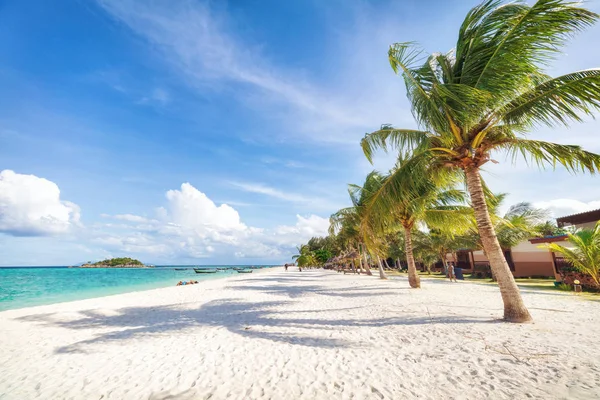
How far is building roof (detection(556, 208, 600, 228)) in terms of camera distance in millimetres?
16459

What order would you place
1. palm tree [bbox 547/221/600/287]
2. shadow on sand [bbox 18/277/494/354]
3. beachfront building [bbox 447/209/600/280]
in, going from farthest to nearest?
beachfront building [bbox 447/209/600/280] < palm tree [bbox 547/221/600/287] < shadow on sand [bbox 18/277/494/354]

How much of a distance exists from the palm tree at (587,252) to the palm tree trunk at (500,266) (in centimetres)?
772

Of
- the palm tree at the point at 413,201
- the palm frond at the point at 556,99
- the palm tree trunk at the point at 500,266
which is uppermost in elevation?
the palm frond at the point at 556,99

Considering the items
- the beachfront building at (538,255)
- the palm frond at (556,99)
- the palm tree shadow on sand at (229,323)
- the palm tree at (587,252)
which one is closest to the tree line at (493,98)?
the palm frond at (556,99)

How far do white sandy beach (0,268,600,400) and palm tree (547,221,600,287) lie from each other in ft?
11.9

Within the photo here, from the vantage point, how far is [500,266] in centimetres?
624

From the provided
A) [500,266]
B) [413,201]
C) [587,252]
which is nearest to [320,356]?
[500,266]

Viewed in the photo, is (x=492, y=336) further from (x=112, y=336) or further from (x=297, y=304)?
(x=112, y=336)

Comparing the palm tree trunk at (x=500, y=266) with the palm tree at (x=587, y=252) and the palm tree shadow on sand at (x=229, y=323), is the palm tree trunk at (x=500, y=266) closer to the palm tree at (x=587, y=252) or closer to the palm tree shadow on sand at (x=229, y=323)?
the palm tree shadow on sand at (x=229, y=323)

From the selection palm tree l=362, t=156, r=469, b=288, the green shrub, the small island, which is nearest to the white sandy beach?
palm tree l=362, t=156, r=469, b=288

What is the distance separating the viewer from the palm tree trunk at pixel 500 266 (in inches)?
241

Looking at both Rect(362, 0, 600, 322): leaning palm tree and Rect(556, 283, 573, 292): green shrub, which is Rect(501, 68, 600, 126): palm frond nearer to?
Rect(362, 0, 600, 322): leaning palm tree

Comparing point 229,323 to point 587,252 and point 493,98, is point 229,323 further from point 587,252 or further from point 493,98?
point 587,252

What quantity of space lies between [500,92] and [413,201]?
7045 millimetres
